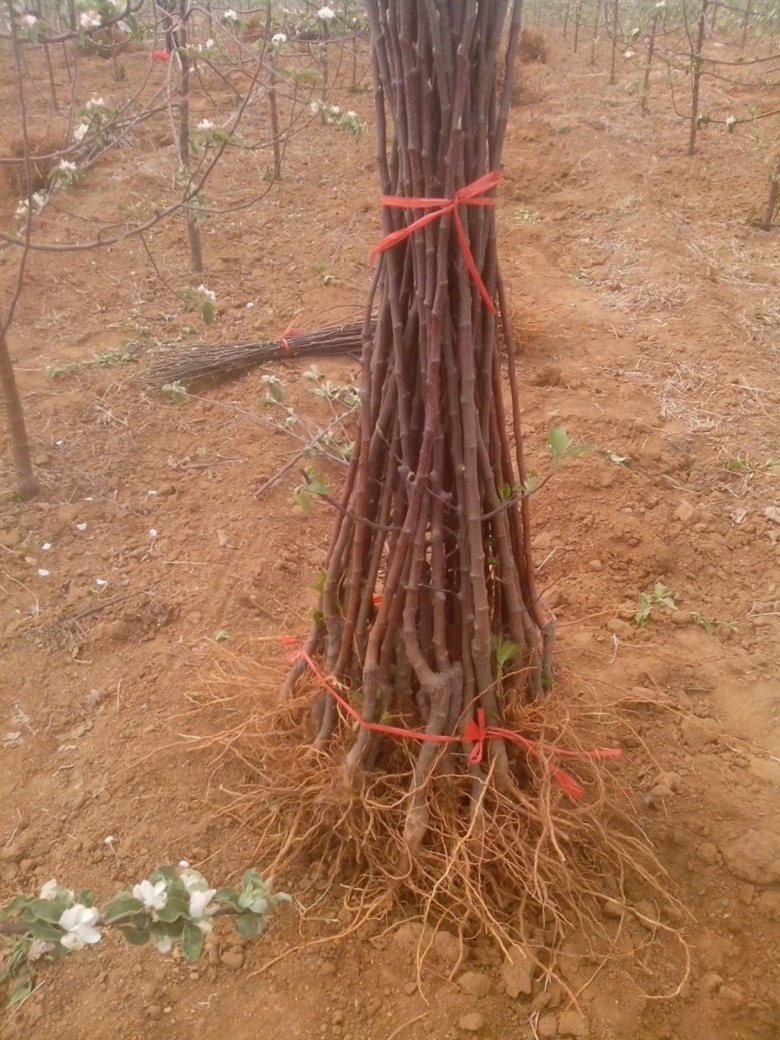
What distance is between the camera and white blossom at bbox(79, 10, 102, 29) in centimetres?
225

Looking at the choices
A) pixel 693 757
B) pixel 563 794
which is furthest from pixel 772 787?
pixel 563 794

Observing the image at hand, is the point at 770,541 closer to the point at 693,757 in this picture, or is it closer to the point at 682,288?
the point at 693,757

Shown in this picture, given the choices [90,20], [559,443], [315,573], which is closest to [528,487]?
[559,443]

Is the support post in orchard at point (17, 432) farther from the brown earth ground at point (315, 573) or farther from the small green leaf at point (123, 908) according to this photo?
the small green leaf at point (123, 908)

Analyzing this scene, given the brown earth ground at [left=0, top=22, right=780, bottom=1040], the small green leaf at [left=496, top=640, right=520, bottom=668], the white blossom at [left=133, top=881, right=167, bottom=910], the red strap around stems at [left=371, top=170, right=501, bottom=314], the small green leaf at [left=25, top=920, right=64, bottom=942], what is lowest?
the brown earth ground at [left=0, top=22, right=780, bottom=1040]

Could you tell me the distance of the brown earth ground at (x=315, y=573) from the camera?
1.61m

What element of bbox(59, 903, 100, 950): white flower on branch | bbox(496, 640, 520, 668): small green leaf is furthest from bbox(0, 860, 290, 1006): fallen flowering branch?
bbox(496, 640, 520, 668): small green leaf

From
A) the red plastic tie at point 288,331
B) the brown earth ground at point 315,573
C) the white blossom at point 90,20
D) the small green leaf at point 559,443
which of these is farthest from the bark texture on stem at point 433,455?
the red plastic tie at point 288,331

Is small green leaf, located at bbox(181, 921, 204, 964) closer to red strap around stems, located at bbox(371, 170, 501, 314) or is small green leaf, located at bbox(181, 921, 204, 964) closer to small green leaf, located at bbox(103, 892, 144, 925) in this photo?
small green leaf, located at bbox(103, 892, 144, 925)

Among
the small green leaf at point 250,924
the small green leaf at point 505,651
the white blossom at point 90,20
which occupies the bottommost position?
the small green leaf at point 250,924

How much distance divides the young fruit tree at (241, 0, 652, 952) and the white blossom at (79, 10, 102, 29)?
3.72 feet

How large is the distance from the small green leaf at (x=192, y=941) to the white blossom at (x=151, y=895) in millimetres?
47

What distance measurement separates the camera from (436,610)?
163 centimetres

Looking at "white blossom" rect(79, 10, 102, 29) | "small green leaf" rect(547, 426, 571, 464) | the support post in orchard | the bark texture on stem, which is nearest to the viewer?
the bark texture on stem
